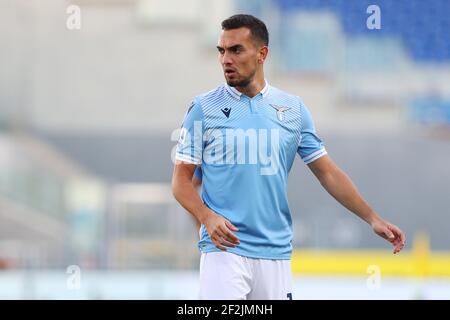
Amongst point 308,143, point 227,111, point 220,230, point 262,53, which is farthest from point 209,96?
point 220,230

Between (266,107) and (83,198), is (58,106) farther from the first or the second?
(266,107)

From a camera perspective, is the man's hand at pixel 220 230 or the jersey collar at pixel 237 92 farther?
the jersey collar at pixel 237 92

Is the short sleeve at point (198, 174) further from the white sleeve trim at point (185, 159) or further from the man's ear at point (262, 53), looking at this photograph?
the man's ear at point (262, 53)

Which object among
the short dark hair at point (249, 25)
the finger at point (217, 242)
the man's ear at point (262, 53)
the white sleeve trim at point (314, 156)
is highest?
the short dark hair at point (249, 25)

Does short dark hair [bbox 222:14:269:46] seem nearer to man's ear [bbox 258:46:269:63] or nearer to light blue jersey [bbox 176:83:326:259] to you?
man's ear [bbox 258:46:269:63]

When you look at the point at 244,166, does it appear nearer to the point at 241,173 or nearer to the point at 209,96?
the point at 241,173

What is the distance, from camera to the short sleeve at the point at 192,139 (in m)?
2.70

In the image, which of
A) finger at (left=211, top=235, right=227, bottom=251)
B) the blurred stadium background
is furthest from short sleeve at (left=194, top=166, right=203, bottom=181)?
the blurred stadium background

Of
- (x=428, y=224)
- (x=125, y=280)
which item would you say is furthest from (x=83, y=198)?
(x=428, y=224)

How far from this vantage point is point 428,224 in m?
12.4

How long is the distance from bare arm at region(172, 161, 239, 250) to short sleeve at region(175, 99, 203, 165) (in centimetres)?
2

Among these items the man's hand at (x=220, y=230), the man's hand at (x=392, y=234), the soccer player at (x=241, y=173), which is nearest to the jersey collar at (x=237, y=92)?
the soccer player at (x=241, y=173)

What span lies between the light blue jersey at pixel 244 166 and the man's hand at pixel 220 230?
0.35 ft

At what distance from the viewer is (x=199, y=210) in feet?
8.57
